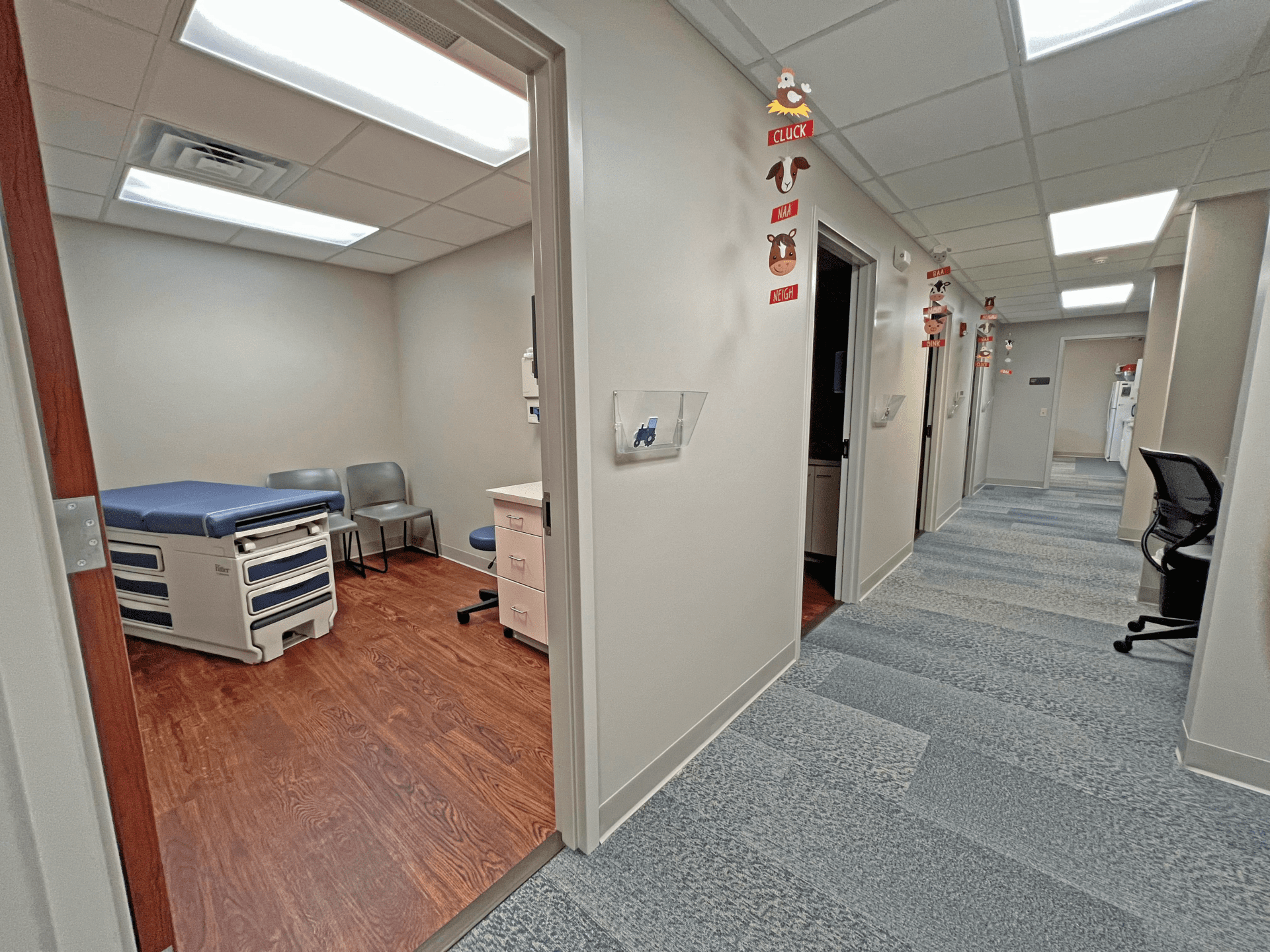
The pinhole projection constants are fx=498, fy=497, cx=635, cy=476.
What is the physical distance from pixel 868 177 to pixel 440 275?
115 inches

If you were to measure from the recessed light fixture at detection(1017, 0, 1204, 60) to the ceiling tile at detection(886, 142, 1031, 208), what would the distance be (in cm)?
70

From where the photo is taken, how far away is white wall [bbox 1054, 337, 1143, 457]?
34.4 ft

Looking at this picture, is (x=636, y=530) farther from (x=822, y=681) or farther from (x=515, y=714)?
(x=822, y=681)

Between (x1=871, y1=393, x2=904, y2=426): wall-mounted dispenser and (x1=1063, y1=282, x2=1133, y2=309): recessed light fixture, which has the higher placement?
(x1=1063, y1=282, x2=1133, y2=309): recessed light fixture

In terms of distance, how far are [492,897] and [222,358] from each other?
374cm

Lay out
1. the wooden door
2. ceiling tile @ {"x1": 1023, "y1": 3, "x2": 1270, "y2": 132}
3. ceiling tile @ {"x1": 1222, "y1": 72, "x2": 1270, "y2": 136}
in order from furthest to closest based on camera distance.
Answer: ceiling tile @ {"x1": 1222, "y1": 72, "x2": 1270, "y2": 136} < ceiling tile @ {"x1": 1023, "y1": 3, "x2": 1270, "y2": 132} < the wooden door

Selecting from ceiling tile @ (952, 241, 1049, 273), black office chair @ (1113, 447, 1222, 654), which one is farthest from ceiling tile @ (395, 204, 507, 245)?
black office chair @ (1113, 447, 1222, 654)

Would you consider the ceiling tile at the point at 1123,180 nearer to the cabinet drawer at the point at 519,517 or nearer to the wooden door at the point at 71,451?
the cabinet drawer at the point at 519,517

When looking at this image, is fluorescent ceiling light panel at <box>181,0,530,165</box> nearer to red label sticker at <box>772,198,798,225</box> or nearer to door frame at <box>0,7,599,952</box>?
door frame at <box>0,7,599,952</box>

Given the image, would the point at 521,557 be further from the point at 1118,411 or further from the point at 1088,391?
the point at 1088,391

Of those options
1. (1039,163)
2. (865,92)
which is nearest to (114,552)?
(865,92)

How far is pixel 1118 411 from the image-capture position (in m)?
10.4

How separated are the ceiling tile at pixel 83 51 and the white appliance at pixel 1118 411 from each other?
14.0 metres

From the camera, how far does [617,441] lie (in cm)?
138
